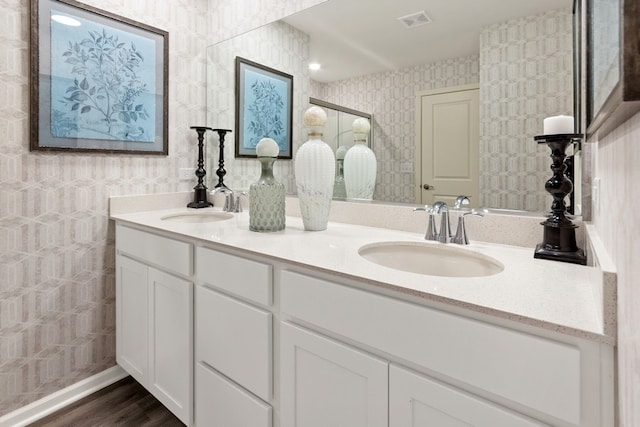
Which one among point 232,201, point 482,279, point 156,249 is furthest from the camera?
point 232,201

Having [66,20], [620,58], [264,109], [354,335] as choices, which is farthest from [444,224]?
[66,20]

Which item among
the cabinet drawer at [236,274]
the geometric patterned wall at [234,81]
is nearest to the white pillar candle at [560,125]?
the cabinet drawer at [236,274]

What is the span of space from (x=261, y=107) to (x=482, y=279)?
A: 1673 mm

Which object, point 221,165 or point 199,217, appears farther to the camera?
point 221,165

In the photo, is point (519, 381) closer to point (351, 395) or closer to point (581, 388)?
point (581, 388)

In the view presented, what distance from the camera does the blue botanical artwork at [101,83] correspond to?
→ 65.1 inches

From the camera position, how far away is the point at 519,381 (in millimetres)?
636

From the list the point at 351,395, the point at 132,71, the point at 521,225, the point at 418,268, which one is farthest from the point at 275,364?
the point at 132,71

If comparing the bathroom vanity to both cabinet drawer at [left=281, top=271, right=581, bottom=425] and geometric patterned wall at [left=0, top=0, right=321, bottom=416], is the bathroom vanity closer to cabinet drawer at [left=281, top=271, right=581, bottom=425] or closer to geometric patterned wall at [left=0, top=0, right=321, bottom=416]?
cabinet drawer at [left=281, top=271, right=581, bottom=425]

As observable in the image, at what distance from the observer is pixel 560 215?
98 cm

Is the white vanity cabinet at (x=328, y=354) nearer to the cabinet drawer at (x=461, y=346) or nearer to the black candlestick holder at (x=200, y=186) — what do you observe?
the cabinet drawer at (x=461, y=346)

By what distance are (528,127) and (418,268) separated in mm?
599

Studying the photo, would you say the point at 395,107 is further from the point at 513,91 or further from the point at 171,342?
the point at 171,342

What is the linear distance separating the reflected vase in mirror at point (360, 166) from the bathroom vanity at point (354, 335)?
6.8 inches
